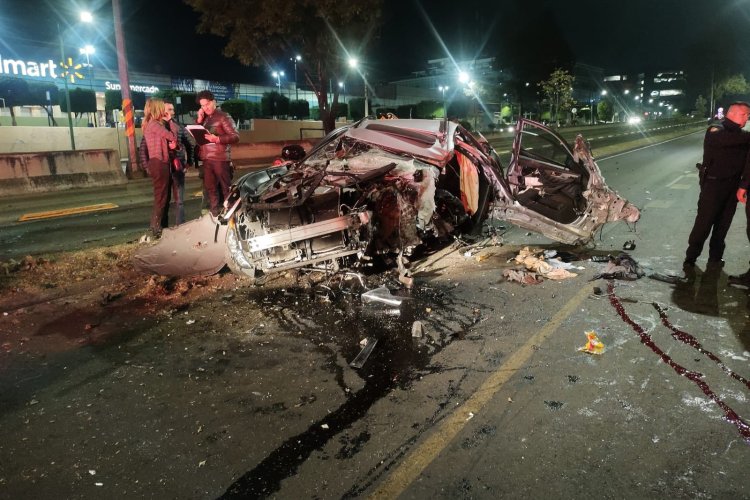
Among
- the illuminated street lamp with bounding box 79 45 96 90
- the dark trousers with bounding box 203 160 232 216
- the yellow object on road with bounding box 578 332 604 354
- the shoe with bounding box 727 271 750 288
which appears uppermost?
the illuminated street lamp with bounding box 79 45 96 90

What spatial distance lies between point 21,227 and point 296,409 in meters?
8.15

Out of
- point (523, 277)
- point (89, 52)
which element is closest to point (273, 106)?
point (89, 52)

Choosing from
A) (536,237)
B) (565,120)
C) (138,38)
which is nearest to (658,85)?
(565,120)

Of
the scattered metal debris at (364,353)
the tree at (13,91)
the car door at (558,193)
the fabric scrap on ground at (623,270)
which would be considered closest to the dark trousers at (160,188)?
the scattered metal debris at (364,353)

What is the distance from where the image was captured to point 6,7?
28.5 meters

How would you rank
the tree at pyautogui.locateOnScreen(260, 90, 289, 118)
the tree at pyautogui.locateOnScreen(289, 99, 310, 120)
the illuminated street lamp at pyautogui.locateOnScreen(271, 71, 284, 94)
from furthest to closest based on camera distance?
1. the illuminated street lamp at pyautogui.locateOnScreen(271, 71, 284, 94)
2. the tree at pyautogui.locateOnScreen(289, 99, 310, 120)
3. the tree at pyautogui.locateOnScreen(260, 90, 289, 118)

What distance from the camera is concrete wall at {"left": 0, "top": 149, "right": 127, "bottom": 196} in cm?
1308

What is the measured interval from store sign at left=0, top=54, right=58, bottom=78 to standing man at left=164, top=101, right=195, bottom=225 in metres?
25.2

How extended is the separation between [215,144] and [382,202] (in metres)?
2.83

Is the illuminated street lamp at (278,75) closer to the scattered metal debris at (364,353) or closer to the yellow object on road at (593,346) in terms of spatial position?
the scattered metal debris at (364,353)

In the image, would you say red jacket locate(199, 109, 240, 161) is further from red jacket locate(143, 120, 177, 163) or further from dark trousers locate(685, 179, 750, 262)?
dark trousers locate(685, 179, 750, 262)

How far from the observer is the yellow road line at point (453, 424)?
8.55 feet

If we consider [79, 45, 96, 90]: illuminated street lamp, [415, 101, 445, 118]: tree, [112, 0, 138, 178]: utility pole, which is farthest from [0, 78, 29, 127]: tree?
[415, 101, 445, 118]: tree

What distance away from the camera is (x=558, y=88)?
50.2m
